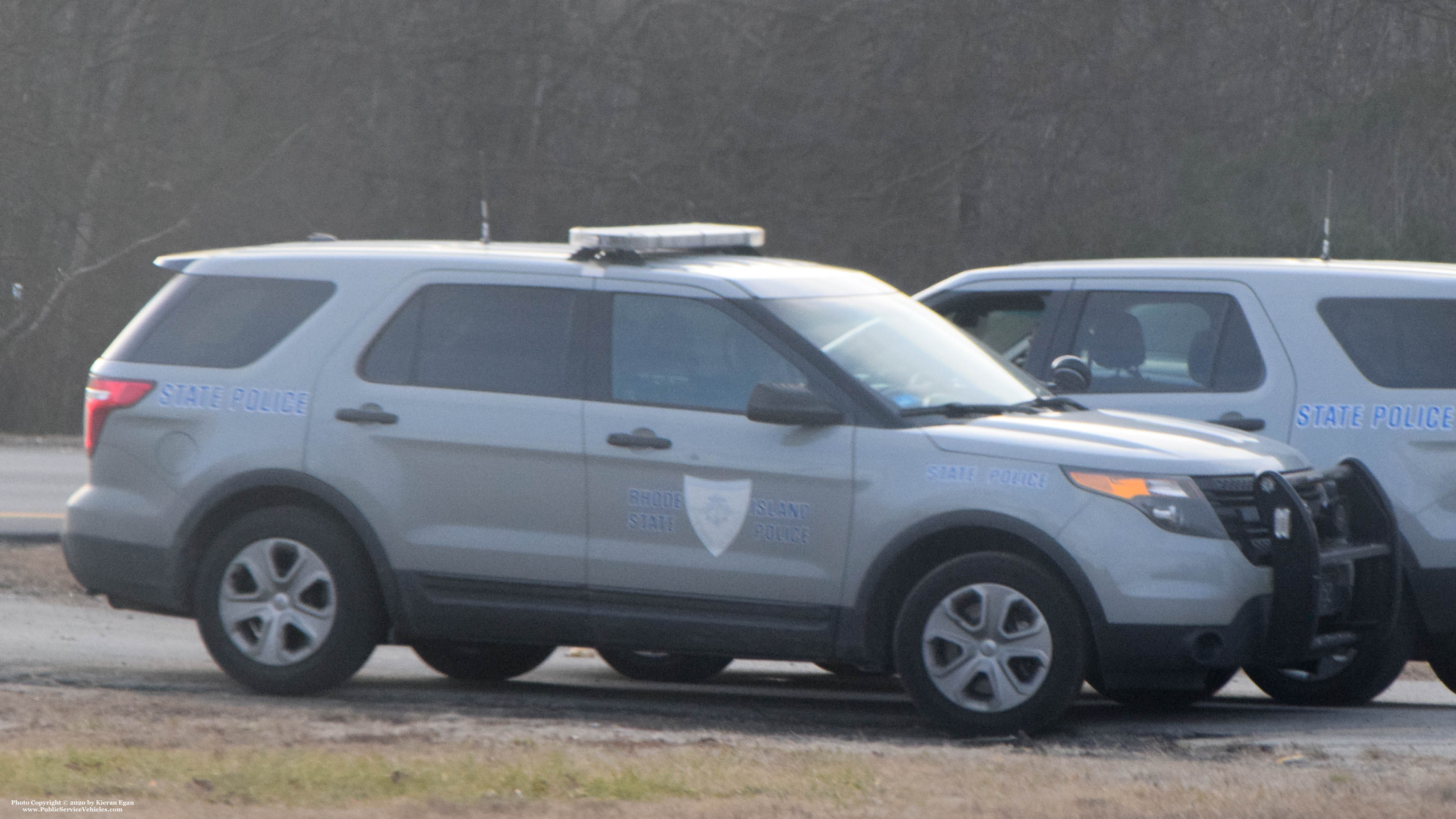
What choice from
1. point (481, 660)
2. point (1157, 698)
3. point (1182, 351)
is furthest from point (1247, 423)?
point (481, 660)

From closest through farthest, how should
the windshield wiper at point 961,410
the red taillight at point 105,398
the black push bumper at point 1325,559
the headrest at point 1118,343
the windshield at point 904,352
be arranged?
the black push bumper at point 1325,559, the windshield wiper at point 961,410, the windshield at point 904,352, the red taillight at point 105,398, the headrest at point 1118,343

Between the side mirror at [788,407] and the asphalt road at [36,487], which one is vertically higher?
the side mirror at [788,407]

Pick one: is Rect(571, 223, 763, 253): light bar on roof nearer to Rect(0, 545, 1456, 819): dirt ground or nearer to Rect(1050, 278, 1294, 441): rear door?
Rect(1050, 278, 1294, 441): rear door

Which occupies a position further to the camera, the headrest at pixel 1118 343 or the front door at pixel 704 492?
the headrest at pixel 1118 343

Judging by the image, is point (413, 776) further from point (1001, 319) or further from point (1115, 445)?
point (1001, 319)

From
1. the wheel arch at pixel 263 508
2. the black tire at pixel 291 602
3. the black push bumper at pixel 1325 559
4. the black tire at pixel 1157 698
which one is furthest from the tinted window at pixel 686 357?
the black tire at pixel 1157 698

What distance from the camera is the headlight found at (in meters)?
6.45

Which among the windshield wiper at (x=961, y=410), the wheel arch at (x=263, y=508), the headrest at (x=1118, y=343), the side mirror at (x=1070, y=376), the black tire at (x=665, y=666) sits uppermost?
the headrest at (x=1118, y=343)

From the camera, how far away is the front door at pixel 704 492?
6.78 m

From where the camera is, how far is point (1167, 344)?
8117 millimetres

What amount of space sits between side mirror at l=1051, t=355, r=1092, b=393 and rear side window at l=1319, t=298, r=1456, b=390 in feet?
3.28

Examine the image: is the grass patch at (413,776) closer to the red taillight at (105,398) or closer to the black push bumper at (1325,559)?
the black push bumper at (1325,559)

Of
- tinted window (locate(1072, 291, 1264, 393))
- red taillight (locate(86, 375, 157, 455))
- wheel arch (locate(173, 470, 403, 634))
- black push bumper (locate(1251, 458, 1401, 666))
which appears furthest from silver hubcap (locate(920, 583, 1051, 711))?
red taillight (locate(86, 375, 157, 455))

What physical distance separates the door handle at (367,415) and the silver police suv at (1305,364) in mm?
2804
